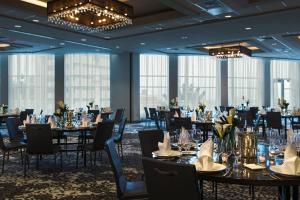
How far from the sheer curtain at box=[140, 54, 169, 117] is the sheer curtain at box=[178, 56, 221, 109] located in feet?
2.45

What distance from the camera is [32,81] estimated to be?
15828 millimetres

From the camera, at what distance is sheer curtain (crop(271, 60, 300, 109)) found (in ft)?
59.3

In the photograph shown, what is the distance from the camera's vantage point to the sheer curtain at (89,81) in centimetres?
1562

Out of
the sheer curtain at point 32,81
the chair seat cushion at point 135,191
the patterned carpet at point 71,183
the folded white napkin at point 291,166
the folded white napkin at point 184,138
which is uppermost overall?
the sheer curtain at point 32,81

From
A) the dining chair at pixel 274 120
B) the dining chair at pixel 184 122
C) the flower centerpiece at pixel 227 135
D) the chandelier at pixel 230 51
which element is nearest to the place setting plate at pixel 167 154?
the flower centerpiece at pixel 227 135

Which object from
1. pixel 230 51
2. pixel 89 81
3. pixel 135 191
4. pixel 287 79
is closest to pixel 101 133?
pixel 135 191

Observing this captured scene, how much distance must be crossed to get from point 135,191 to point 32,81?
1396cm

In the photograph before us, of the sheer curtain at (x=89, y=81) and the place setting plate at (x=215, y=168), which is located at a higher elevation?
the sheer curtain at (x=89, y=81)

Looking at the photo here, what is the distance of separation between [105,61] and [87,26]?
27.3 feet

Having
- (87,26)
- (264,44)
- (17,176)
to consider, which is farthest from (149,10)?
(264,44)

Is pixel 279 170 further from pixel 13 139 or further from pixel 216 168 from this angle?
pixel 13 139

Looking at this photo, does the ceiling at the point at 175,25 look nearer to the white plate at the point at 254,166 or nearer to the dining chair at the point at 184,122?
the dining chair at the point at 184,122

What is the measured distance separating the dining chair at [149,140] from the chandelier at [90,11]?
3.00 meters

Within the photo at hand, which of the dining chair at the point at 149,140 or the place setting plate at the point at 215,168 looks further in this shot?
the dining chair at the point at 149,140
